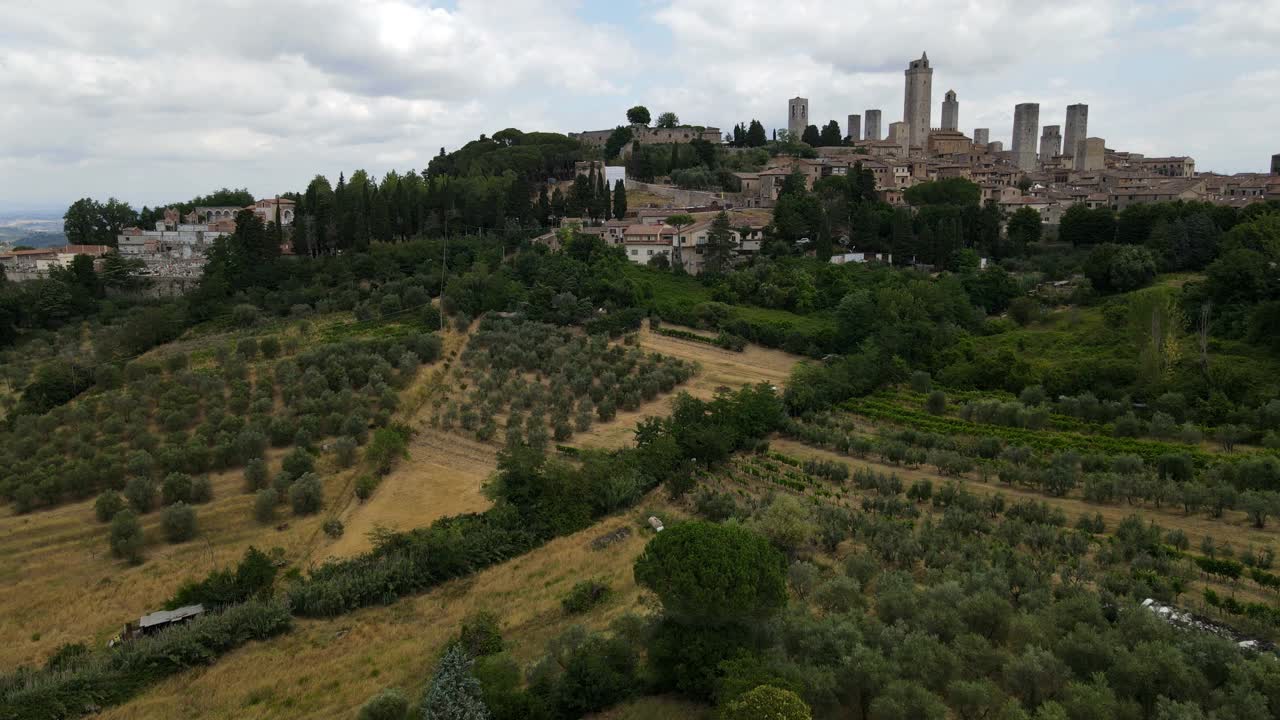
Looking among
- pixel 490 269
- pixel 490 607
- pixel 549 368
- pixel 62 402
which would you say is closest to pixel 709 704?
pixel 490 607

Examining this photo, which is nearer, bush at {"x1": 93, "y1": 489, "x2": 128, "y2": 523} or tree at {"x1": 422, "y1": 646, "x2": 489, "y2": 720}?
tree at {"x1": 422, "y1": 646, "x2": 489, "y2": 720}

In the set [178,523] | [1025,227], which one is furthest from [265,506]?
[1025,227]

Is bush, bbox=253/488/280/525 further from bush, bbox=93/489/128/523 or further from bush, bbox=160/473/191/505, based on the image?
bush, bbox=93/489/128/523

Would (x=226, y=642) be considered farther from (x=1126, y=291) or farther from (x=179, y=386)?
(x=1126, y=291)

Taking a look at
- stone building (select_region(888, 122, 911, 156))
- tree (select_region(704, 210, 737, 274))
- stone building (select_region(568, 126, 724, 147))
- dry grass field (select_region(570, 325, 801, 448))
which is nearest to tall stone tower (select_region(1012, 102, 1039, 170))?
stone building (select_region(888, 122, 911, 156))

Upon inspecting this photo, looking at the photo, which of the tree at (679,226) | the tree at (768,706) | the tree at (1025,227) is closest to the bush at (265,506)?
the tree at (768,706)

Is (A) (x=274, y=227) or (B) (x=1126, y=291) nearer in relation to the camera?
(B) (x=1126, y=291)
